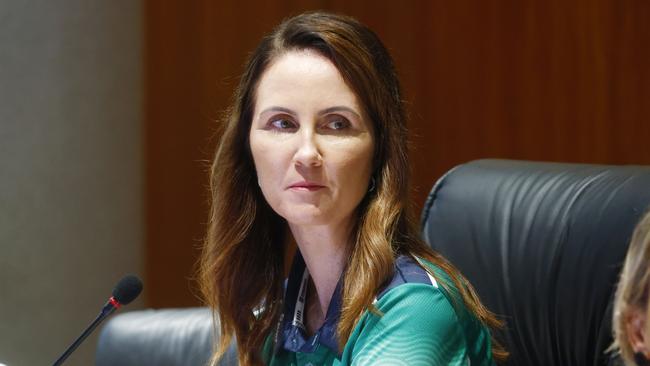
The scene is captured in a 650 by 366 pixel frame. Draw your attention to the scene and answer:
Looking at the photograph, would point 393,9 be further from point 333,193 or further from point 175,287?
point 333,193

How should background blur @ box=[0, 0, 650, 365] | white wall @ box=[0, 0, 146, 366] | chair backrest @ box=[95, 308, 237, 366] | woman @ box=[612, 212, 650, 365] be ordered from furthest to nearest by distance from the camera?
1. white wall @ box=[0, 0, 146, 366]
2. background blur @ box=[0, 0, 650, 365]
3. chair backrest @ box=[95, 308, 237, 366]
4. woman @ box=[612, 212, 650, 365]

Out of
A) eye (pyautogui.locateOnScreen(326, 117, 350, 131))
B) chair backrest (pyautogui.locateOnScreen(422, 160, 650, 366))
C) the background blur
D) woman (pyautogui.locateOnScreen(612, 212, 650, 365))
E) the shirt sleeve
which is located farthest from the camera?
the background blur

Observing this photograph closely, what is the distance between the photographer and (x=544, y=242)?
1245mm

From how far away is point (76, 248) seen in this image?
2207 mm

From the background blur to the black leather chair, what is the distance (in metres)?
0.60

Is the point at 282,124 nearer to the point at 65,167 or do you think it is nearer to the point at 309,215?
the point at 309,215

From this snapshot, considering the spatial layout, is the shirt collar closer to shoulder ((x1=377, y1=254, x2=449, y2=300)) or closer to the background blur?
shoulder ((x1=377, y1=254, x2=449, y2=300))

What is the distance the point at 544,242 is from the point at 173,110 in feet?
3.96

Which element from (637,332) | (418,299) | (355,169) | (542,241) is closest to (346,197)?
(355,169)

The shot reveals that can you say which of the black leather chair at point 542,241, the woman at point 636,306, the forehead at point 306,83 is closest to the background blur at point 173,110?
the black leather chair at point 542,241

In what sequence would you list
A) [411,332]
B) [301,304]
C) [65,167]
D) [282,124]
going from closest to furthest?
1. [411,332]
2. [282,124]
3. [301,304]
4. [65,167]

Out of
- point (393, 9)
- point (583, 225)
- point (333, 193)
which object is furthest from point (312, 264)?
point (393, 9)

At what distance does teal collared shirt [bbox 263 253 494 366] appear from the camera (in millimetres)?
979

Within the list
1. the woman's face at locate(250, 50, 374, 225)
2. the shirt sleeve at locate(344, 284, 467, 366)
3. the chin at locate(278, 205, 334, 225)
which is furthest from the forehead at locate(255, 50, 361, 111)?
the shirt sleeve at locate(344, 284, 467, 366)
